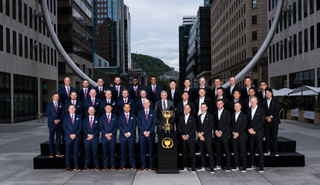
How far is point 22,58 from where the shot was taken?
2794 cm

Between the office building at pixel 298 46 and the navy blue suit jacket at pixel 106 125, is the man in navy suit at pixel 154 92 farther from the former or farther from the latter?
the office building at pixel 298 46

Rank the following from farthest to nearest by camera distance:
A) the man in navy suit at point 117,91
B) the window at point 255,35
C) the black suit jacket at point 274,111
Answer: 1. the window at point 255,35
2. the man in navy suit at point 117,91
3. the black suit jacket at point 274,111

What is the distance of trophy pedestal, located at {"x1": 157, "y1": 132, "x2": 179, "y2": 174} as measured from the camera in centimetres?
852

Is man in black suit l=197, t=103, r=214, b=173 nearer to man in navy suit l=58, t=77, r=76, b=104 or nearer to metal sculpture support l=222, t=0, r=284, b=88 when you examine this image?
man in navy suit l=58, t=77, r=76, b=104

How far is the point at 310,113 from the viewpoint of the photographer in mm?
22891

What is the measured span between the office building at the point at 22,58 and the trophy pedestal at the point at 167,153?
20.7 metres

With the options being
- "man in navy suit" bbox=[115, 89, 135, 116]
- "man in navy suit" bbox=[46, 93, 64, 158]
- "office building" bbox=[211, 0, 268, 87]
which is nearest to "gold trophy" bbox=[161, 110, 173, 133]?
"man in navy suit" bbox=[115, 89, 135, 116]

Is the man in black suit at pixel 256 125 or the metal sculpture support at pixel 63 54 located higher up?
the metal sculpture support at pixel 63 54

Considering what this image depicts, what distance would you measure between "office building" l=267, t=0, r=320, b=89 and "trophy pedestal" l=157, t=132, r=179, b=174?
20572mm

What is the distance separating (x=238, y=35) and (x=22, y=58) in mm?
46801

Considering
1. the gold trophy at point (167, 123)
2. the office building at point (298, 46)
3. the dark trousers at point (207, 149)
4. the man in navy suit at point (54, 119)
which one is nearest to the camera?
the gold trophy at point (167, 123)

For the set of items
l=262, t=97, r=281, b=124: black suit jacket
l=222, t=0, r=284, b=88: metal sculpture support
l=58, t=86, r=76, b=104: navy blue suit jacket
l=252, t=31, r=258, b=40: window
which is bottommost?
l=262, t=97, r=281, b=124: black suit jacket

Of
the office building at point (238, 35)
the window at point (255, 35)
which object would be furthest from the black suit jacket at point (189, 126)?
the window at point (255, 35)

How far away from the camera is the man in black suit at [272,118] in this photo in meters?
9.20
